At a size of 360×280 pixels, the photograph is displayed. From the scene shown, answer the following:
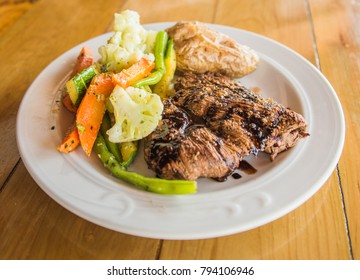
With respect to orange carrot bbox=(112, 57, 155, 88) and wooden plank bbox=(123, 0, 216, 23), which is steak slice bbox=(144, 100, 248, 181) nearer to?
orange carrot bbox=(112, 57, 155, 88)

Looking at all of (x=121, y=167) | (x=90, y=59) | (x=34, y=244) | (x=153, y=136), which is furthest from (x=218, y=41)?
(x=34, y=244)

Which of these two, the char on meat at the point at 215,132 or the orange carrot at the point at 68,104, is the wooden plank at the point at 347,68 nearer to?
the char on meat at the point at 215,132

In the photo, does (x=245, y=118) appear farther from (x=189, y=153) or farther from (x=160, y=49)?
(x=160, y=49)

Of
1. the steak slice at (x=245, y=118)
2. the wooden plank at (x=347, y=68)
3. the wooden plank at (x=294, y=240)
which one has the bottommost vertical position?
the wooden plank at (x=347, y=68)

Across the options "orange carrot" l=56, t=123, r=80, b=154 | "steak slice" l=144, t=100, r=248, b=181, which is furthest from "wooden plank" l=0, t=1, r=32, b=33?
"steak slice" l=144, t=100, r=248, b=181

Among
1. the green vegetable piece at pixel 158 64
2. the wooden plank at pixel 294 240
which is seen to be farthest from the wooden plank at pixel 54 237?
the green vegetable piece at pixel 158 64

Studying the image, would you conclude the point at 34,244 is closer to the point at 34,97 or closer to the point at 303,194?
the point at 34,97

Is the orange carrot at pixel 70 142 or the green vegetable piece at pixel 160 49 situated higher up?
the green vegetable piece at pixel 160 49

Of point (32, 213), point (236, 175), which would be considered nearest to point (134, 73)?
point (236, 175)
